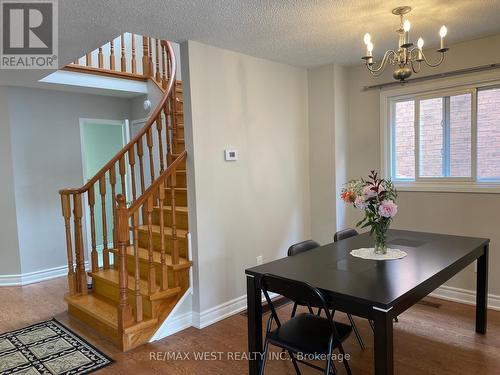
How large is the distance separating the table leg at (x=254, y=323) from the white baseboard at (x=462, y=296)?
226cm

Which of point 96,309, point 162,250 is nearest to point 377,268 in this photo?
point 162,250

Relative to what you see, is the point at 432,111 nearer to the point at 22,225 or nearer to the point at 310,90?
the point at 310,90

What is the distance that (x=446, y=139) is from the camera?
3523mm

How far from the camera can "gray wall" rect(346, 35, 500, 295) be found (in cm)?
325

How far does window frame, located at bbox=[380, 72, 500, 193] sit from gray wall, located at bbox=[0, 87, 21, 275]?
423 cm

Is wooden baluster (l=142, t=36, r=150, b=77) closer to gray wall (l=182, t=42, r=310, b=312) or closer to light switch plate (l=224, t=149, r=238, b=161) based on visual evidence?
gray wall (l=182, t=42, r=310, b=312)

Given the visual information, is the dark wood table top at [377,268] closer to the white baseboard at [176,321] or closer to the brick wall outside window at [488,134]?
the brick wall outside window at [488,134]

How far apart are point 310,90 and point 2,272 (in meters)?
4.19

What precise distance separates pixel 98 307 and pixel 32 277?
6.34ft

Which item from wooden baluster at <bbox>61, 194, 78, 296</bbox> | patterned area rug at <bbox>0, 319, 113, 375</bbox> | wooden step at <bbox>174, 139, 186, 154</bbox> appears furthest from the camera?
wooden step at <bbox>174, 139, 186, 154</bbox>

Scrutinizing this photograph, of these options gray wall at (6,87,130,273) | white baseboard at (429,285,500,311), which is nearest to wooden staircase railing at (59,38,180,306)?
gray wall at (6,87,130,273)

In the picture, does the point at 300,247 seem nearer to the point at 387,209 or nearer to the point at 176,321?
the point at 387,209

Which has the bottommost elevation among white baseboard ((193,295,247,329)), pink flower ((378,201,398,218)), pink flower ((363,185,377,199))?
white baseboard ((193,295,247,329))

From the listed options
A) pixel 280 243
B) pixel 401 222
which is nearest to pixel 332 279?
pixel 280 243
